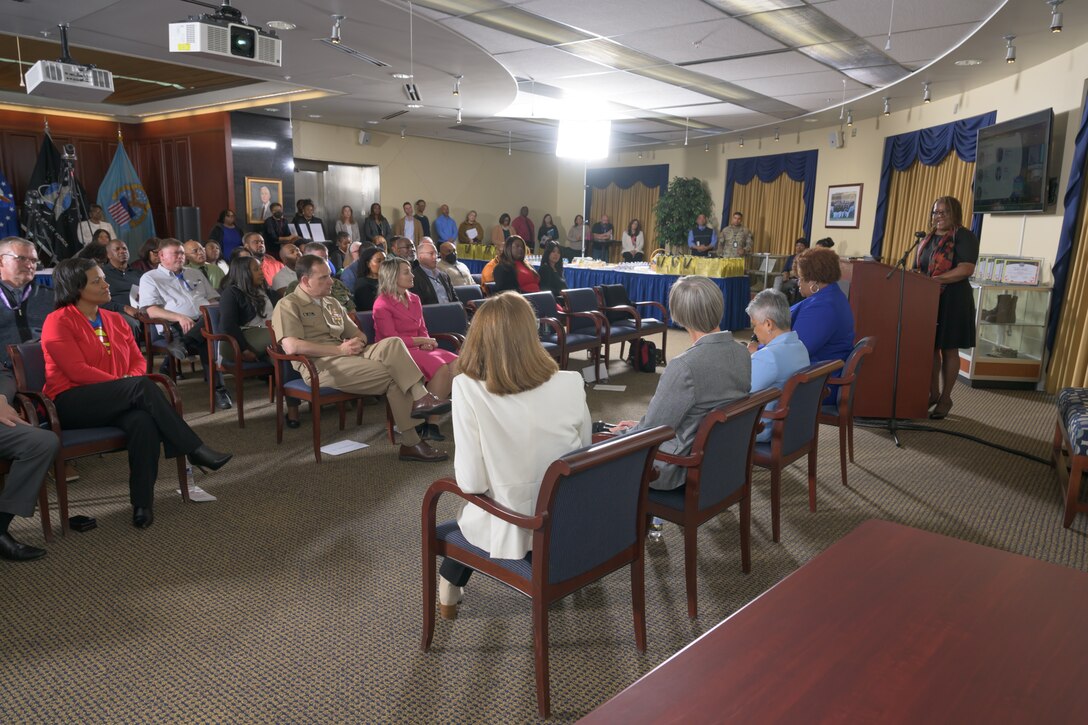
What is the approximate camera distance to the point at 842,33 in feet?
19.5

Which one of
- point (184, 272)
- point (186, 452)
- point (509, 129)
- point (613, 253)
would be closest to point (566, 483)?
point (186, 452)

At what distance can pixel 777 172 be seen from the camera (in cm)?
1246

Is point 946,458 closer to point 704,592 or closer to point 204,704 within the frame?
point 704,592

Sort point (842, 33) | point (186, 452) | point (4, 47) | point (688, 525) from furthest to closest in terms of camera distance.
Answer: point (4, 47) → point (842, 33) → point (186, 452) → point (688, 525)

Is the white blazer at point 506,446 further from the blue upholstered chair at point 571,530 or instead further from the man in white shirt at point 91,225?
the man in white shirt at point 91,225

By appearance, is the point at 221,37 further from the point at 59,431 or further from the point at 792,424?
the point at 792,424

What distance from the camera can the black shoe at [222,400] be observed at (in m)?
5.49

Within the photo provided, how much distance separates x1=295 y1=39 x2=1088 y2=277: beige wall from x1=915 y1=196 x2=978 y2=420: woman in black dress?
1.86 meters

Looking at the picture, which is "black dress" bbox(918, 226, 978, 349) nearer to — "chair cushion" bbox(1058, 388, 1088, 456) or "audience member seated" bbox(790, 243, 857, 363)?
"chair cushion" bbox(1058, 388, 1088, 456)

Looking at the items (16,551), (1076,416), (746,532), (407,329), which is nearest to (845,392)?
A: (1076,416)

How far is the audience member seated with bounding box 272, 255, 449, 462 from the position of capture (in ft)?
14.6

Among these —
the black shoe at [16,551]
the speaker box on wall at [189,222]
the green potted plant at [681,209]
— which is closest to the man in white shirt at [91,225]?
the speaker box on wall at [189,222]

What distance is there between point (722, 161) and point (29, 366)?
12515 millimetres

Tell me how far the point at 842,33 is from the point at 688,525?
203 inches
